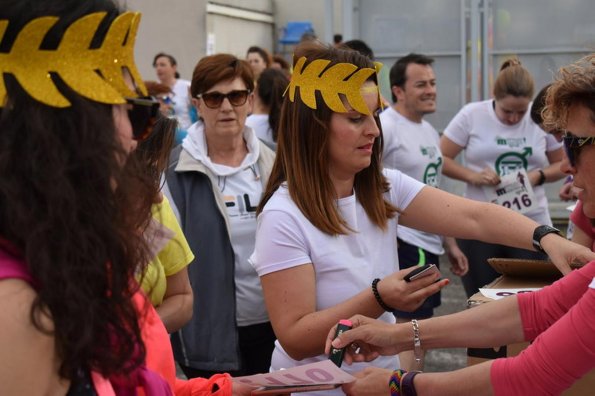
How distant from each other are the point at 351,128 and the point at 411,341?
743mm

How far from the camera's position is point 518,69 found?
6.04m

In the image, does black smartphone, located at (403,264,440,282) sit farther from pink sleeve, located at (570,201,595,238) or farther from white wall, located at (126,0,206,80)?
white wall, located at (126,0,206,80)

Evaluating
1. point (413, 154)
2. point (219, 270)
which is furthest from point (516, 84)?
point (219, 270)

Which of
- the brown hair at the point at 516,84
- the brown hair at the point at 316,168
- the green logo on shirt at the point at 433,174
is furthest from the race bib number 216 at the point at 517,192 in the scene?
the brown hair at the point at 316,168

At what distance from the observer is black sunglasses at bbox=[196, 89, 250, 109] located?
4.26 metres

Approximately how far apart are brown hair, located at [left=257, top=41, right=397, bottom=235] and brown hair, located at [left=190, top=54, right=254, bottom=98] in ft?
4.34

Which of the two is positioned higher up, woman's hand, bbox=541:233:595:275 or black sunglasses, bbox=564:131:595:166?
black sunglasses, bbox=564:131:595:166

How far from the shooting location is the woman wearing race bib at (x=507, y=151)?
583 cm

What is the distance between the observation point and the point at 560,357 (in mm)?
1987

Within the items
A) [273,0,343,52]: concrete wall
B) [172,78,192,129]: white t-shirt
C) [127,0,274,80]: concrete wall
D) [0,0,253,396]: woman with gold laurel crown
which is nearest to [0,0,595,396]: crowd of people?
[0,0,253,396]: woman with gold laurel crown

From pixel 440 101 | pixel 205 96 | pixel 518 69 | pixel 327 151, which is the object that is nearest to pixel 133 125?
pixel 327 151

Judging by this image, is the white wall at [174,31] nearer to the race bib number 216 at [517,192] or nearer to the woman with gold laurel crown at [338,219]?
the race bib number 216 at [517,192]

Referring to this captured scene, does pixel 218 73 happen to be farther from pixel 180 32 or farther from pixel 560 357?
pixel 180 32

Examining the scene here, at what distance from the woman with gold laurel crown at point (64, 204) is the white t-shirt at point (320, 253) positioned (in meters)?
1.24
